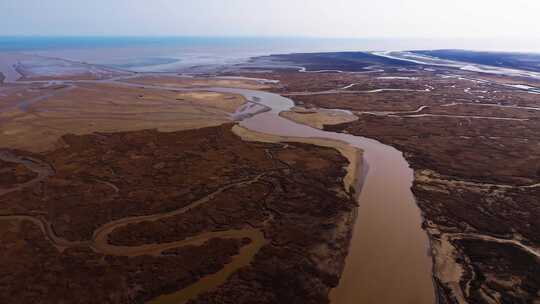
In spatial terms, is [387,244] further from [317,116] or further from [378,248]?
[317,116]

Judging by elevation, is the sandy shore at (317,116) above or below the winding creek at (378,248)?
above

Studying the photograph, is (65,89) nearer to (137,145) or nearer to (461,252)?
(137,145)

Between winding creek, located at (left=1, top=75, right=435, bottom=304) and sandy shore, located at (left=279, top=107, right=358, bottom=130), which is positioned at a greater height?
sandy shore, located at (left=279, top=107, right=358, bottom=130)

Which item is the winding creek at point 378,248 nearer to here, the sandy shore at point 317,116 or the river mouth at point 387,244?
the river mouth at point 387,244

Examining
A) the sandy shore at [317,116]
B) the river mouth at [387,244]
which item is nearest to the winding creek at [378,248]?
the river mouth at [387,244]

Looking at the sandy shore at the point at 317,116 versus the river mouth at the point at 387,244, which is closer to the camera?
the river mouth at the point at 387,244

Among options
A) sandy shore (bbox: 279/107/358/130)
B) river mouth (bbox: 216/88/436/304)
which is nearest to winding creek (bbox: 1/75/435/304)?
river mouth (bbox: 216/88/436/304)

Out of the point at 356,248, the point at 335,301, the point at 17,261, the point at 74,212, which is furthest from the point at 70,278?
the point at 356,248

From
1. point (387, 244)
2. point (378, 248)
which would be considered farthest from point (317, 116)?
point (378, 248)

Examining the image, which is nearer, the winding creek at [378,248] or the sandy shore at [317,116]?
the winding creek at [378,248]

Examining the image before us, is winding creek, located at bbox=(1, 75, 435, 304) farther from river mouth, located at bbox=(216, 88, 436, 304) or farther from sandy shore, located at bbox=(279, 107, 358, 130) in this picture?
sandy shore, located at bbox=(279, 107, 358, 130)
